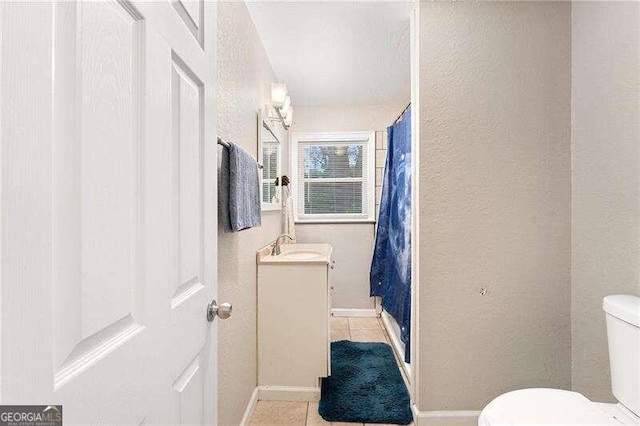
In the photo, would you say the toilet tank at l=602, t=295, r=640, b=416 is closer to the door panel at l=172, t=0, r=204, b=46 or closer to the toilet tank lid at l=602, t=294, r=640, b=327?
the toilet tank lid at l=602, t=294, r=640, b=327

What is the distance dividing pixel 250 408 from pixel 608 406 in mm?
1609

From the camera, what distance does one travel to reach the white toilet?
1062mm

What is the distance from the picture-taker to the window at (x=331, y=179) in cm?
354

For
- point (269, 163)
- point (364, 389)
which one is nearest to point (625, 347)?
point (364, 389)

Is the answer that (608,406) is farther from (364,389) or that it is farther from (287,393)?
(287,393)

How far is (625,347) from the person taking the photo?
1.15m

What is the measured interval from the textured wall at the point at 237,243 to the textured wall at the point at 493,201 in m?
0.93

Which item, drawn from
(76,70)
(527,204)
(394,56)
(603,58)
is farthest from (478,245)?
(76,70)

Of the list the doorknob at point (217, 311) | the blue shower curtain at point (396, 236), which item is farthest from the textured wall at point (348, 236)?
the doorknob at point (217, 311)

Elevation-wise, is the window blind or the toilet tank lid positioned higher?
the window blind

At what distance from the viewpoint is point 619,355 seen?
1.18 m

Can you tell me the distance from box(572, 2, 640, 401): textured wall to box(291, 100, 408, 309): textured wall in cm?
198

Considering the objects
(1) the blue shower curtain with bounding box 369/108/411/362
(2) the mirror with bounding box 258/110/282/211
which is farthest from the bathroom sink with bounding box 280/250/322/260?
(1) the blue shower curtain with bounding box 369/108/411/362

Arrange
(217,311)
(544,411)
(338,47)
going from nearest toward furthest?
(217,311) → (544,411) → (338,47)
